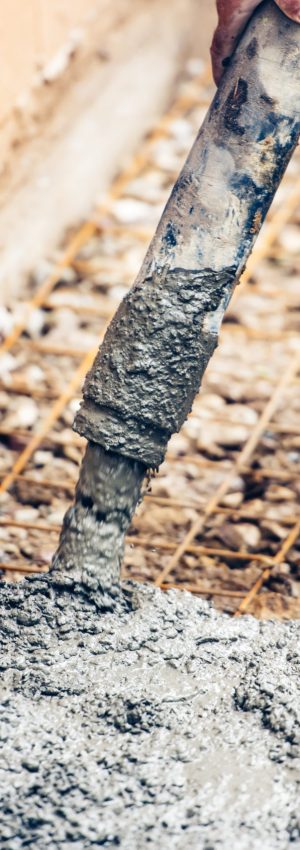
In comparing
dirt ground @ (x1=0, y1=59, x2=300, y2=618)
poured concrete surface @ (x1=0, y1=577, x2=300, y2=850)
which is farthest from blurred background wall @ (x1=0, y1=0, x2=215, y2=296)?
poured concrete surface @ (x1=0, y1=577, x2=300, y2=850)

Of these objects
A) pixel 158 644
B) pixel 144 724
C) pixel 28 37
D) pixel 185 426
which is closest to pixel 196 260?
pixel 158 644

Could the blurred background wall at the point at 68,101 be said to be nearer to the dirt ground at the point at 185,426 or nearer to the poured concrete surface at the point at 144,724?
the dirt ground at the point at 185,426

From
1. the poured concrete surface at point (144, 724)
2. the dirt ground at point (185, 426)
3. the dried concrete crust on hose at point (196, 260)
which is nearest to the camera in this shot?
the poured concrete surface at point (144, 724)

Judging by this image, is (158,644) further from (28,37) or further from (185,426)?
(28,37)

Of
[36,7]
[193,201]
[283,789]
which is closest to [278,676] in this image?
[283,789]

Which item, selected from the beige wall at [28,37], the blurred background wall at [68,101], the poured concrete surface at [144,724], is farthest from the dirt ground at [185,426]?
the beige wall at [28,37]

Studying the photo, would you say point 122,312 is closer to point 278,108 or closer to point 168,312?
point 168,312

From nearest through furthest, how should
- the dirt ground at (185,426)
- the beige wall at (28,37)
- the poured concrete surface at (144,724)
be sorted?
1. the poured concrete surface at (144,724)
2. the dirt ground at (185,426)
3. the beige wall at (28,37)
